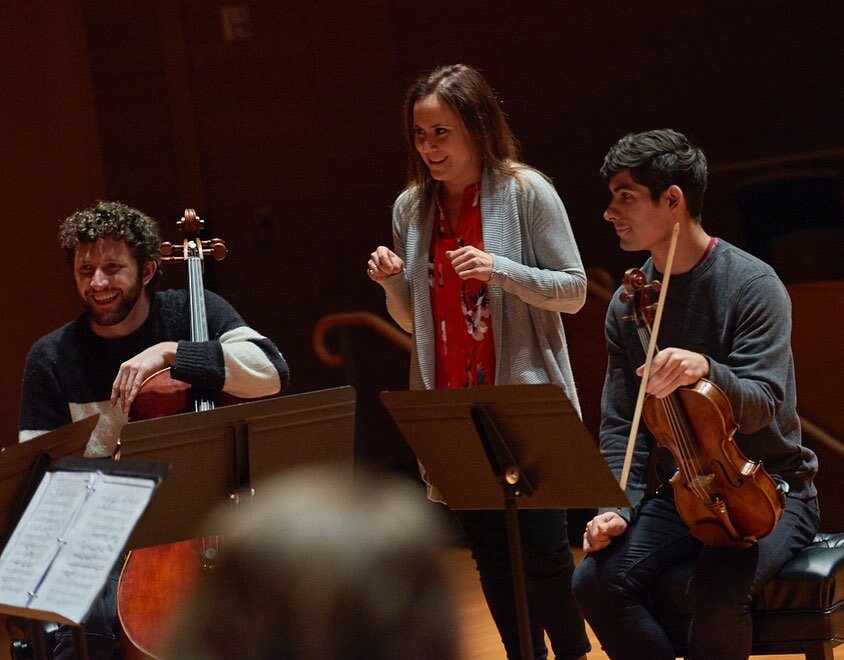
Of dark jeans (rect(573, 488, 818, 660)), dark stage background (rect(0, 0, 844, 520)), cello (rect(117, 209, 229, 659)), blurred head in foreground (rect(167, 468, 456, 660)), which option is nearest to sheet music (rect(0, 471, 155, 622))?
blurred head in foreground (rect(167, 468, 456, 660))

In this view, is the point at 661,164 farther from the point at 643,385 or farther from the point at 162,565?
the point at 162,565

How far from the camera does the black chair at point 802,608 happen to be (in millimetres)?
1889

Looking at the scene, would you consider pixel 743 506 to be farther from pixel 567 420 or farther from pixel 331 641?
pixel 331 641

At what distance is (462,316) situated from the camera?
224 cm

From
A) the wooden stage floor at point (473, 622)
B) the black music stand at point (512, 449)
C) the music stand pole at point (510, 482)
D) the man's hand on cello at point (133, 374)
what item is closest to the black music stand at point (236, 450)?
the black music stand at point (512, 449)

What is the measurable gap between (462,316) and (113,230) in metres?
0.78

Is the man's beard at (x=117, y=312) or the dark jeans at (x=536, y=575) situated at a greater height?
the man's beard at (x=117, y=312)

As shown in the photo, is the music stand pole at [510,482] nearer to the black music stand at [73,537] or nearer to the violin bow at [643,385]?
the violin bow at [643,385]

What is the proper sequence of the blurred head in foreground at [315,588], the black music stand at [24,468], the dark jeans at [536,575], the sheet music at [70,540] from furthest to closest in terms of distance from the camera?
the dark jeans at [536,575]
the blurred head in foreground at [315,588]
the black music stand at [24,468]
the sheet music at [70,540]

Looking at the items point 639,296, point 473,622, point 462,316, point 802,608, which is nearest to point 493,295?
point 462,316

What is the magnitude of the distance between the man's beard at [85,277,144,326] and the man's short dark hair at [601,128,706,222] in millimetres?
1039

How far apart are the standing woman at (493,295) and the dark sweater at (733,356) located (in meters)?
0.12

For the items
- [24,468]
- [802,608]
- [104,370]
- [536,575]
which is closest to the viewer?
[24,468]

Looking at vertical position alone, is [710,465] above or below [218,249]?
below
